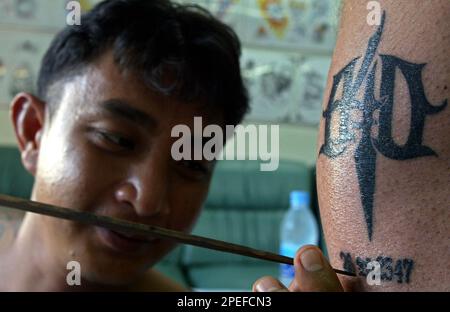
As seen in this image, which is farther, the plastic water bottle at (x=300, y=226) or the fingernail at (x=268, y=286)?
the plastic water bottle at (x=300, y=226)

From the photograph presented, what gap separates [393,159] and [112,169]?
47 cm

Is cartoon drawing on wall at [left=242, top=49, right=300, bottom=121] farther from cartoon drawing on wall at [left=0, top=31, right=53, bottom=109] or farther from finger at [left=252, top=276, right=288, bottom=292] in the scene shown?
finger at [left=252, top=276, right=288, bottom=292]

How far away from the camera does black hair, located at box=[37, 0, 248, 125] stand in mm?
857

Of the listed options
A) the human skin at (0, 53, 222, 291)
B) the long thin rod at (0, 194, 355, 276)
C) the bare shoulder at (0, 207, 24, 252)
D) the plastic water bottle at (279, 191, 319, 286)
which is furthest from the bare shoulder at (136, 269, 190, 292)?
the plastic water bottle at (279, 191, 319, 286)

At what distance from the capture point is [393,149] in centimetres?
46

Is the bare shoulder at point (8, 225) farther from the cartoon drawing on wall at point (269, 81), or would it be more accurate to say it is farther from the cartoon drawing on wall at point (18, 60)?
the cartoon drawing on wall at point (269, 81)

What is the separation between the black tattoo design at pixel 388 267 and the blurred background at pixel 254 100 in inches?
66.8

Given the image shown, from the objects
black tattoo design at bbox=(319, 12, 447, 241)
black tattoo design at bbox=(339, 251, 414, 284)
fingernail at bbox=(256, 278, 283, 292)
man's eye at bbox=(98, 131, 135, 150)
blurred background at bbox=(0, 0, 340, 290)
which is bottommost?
fingernail at bbox=(256, 278, 283, 292)

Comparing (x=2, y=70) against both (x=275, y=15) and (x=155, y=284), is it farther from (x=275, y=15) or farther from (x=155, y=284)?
(x=155, y=284)

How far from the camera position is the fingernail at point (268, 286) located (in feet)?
1.43

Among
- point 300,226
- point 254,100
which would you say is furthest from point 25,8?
point 300,226

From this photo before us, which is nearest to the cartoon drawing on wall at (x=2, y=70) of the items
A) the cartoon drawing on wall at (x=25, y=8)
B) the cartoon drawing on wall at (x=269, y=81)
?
the cartoon drawing on wall at (x=25, y=8)

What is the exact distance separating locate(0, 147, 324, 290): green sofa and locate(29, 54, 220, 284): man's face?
138cm
